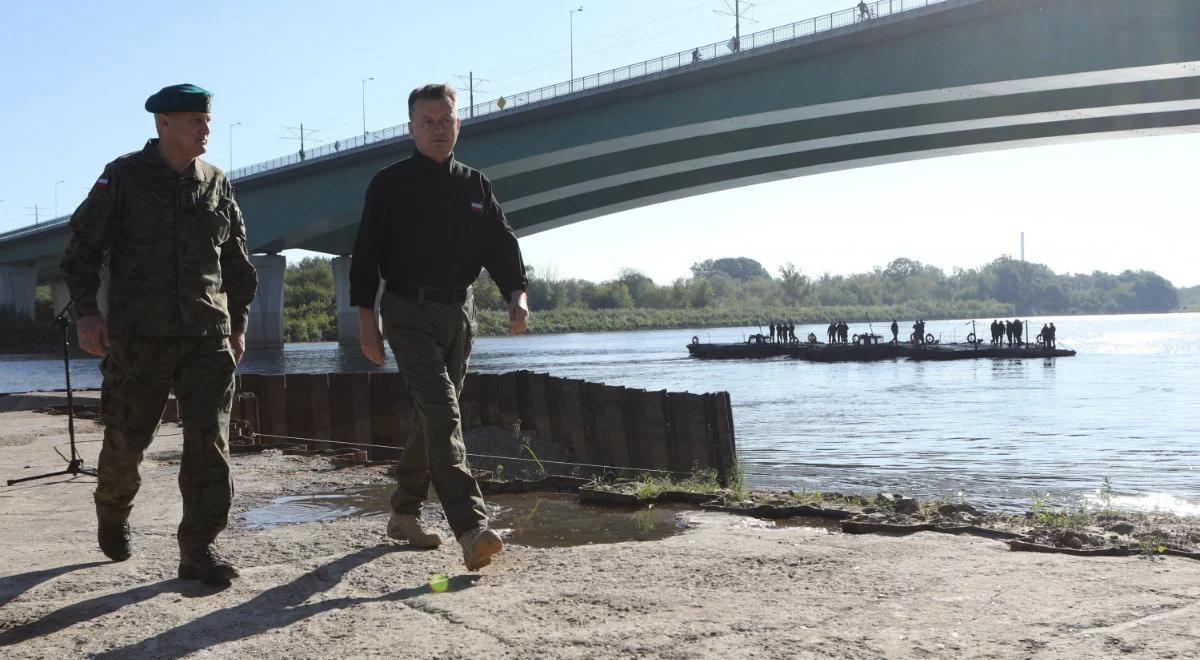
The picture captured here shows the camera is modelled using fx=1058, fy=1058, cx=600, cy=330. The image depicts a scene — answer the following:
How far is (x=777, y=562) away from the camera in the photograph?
4727 millimetres

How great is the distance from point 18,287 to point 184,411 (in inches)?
2867

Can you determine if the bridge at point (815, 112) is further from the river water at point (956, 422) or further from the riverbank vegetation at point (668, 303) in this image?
the riverbank vegetation at point (668, 303)

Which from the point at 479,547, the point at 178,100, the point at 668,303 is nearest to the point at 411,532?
the point at 479,547

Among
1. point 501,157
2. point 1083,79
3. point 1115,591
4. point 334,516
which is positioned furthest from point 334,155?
point 1115,591

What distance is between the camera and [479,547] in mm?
4629

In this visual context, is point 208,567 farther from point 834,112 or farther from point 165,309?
point 834,112

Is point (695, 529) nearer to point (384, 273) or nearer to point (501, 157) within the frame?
point (384, 273)

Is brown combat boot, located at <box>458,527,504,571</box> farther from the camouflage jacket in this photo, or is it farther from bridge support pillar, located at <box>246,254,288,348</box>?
bridge support pillar, located at <box>246,254,288,348</box>

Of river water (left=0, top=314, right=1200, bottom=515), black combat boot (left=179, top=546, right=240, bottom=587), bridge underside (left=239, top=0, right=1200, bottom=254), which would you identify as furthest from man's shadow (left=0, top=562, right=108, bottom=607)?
bridge underside (left=239, top=0, right=1200, bottom=254)

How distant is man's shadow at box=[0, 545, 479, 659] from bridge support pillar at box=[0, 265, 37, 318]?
7231cm

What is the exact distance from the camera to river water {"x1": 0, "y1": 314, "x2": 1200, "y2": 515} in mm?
12992

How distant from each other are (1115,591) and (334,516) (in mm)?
A: 4369

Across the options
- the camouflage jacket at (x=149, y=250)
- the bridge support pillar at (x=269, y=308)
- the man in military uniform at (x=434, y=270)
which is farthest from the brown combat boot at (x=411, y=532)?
the bridge support pillar at (x=269, y=308)

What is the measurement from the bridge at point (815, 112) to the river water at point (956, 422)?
814 centimetres
